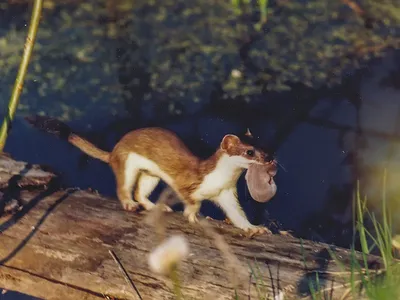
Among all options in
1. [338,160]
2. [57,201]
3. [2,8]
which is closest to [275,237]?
[57,201]

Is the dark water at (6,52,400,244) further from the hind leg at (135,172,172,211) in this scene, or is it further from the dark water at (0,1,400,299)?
the hind leg at (135,172,172,211)

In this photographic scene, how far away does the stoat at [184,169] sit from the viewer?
1.19 metres

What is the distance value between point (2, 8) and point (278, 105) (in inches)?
40.2

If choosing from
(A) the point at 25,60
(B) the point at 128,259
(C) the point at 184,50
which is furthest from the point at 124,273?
(C) the point at 184,50

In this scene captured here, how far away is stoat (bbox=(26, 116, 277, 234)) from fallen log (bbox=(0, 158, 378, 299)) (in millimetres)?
39

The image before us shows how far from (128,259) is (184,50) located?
1130 mm

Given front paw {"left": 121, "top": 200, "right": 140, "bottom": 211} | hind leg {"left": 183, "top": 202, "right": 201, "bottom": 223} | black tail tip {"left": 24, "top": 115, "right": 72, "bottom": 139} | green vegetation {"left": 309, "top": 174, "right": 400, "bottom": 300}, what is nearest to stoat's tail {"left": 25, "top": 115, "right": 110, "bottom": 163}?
black tail tip {"left": 24, "top": 115, "right": 72, "bottom": 139}

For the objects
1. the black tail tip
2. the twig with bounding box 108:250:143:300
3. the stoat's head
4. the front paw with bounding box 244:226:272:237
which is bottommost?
the twig with bounding box 108:250:143:300

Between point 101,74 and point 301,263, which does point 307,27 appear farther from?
point 301,263

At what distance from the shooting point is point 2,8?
7.55 ft

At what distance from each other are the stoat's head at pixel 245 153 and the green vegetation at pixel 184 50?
71 centimetres

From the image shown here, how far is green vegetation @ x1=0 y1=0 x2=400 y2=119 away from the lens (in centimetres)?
198

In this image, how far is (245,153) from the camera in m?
1.17

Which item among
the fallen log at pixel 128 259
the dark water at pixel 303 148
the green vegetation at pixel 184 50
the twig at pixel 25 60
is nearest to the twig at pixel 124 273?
the fallen log at pixel 128 259
